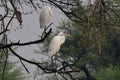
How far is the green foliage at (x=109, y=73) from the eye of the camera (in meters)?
22.4

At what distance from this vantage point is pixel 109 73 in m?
22.6

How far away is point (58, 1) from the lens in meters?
4.24

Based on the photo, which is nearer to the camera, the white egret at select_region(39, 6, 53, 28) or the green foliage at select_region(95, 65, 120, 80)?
the white egret at select_region(39, 6, 53, 28)

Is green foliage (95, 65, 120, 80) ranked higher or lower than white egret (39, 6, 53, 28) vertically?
lower

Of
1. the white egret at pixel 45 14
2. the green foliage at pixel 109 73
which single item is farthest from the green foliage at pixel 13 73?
the white egret at pixel 45 14

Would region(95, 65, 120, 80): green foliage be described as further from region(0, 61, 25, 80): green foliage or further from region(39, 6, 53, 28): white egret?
region(39, 6, 53, 28): white egret

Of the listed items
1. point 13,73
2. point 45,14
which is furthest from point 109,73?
point 45,14

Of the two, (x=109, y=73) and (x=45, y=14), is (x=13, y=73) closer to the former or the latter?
(x=109, y=73)

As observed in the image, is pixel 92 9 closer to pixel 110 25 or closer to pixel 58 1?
pixel 110 25

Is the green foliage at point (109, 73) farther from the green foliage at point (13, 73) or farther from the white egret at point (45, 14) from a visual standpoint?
the white egret at point (45, 14)

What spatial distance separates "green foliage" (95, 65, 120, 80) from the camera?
22.4m

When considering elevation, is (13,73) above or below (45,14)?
below

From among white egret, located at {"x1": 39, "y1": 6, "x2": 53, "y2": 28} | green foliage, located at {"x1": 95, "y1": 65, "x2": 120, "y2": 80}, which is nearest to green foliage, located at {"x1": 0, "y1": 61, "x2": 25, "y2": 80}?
green foliage, located at {"x1": 95, "y1": 65, "x2": 120, "y2": 80}

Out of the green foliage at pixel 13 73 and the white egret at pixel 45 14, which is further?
the green foliage at pixel 13 73
